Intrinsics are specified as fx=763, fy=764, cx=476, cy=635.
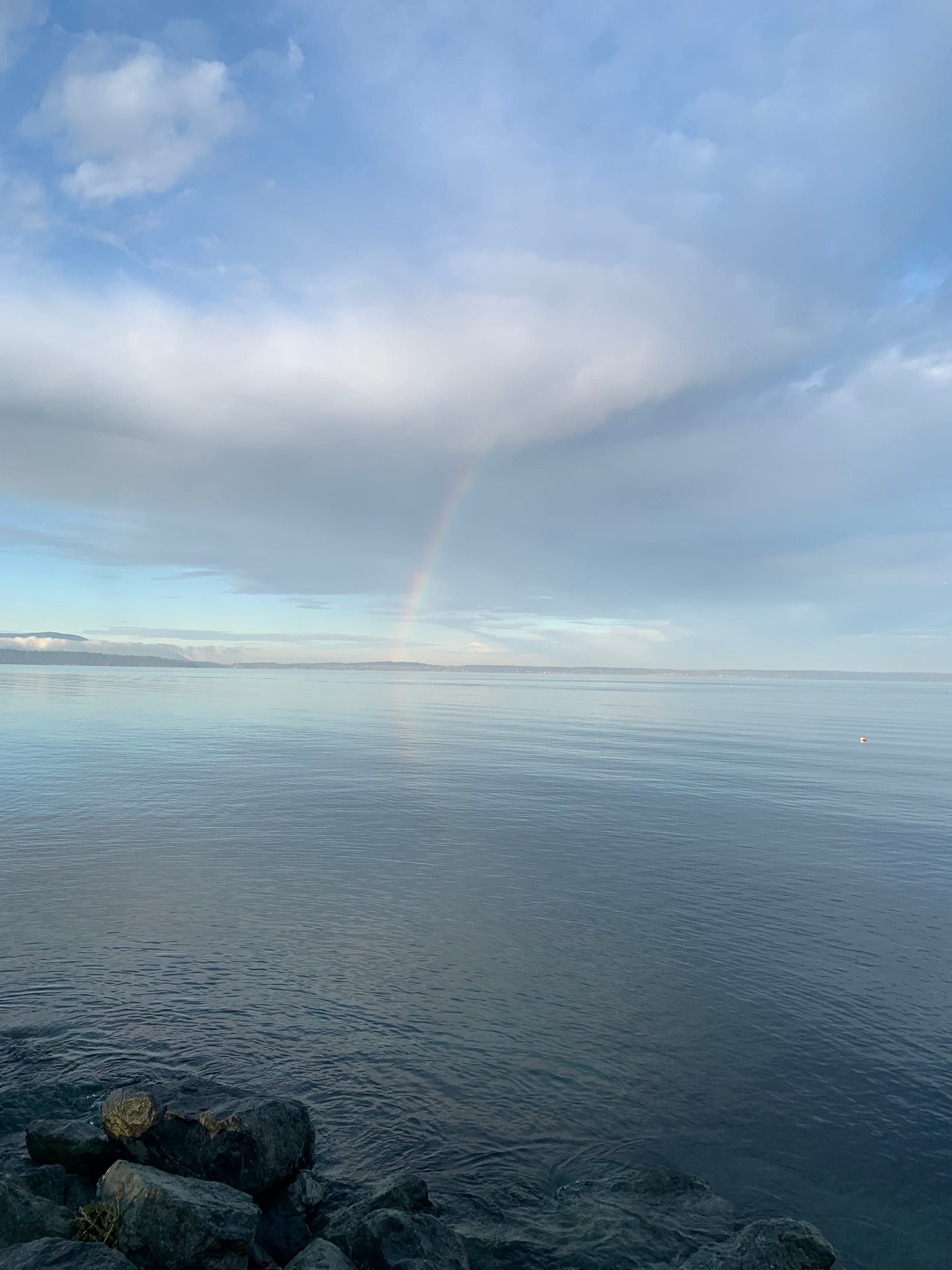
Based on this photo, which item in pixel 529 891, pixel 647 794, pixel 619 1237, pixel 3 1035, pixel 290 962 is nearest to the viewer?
pixel 619 1237

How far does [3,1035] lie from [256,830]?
23.1 metres

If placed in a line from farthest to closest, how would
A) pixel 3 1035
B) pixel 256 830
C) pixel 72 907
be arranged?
pixel 256 830 → pixel 72 907 → pixel 3 1035

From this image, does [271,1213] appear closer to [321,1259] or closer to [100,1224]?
[321,1259]

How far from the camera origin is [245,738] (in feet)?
287

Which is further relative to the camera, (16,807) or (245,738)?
(245,738)

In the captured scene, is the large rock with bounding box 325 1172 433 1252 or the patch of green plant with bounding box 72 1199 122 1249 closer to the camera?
the patch of green plant with bounding box 72 1199 122 1249

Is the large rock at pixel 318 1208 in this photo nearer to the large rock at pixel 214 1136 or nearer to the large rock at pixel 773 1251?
the large rock at pixel 214 1136

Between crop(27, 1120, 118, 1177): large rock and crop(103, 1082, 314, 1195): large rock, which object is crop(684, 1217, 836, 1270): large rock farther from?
crop(27, 1120, 118, 1177): large rock

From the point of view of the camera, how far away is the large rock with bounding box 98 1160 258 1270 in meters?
11.7

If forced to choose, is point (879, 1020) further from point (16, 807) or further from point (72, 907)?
point (16, 807)

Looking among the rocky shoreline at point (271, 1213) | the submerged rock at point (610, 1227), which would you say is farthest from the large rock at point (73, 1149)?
the submerged rock at point (610, 1227)

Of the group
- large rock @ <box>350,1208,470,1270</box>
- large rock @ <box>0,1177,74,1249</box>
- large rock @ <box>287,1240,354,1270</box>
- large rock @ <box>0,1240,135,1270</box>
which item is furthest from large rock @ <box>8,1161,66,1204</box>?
large rock @ <box>350,1208,470,1270</box>

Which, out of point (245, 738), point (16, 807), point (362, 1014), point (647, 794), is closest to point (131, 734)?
point (245, 738)

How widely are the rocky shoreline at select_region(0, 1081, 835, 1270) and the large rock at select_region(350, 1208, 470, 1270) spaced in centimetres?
3
